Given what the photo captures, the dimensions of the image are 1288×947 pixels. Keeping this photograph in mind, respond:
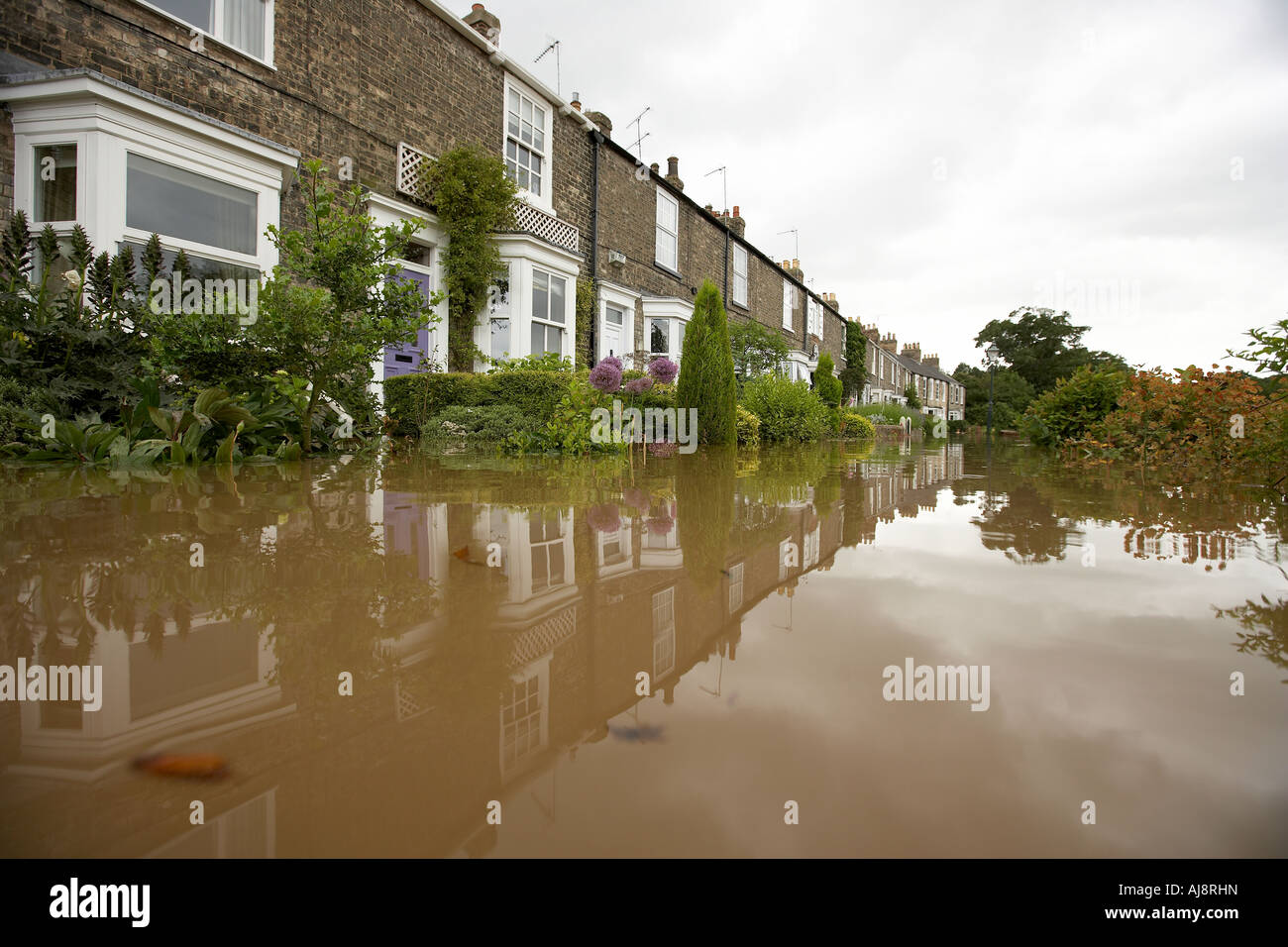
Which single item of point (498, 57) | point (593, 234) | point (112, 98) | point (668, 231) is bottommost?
point (112, 98)

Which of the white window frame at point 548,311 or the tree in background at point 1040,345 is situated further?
the tree in background at point 1040,345

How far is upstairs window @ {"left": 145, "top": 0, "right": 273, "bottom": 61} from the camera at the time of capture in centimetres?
727

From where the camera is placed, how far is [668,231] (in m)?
16.7

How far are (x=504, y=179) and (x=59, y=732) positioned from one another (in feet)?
36.1

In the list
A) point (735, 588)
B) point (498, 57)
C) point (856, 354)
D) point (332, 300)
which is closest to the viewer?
point (735, 588)

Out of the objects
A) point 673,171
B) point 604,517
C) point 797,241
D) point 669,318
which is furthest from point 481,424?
point 797,241

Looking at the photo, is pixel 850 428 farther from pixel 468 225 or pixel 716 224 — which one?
pixel 468 225

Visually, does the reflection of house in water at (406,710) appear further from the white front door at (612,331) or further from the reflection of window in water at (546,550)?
the white front door at (612,331)

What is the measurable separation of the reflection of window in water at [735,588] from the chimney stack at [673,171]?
1697cm

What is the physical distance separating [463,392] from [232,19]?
515 cm

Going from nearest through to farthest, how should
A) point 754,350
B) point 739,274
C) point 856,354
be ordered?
point 754,350, point 739,274, point 856,354

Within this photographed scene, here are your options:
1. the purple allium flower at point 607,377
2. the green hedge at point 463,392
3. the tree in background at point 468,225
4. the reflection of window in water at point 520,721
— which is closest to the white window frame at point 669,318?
the tree in background at point 468,225

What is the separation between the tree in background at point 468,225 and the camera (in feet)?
33.3
